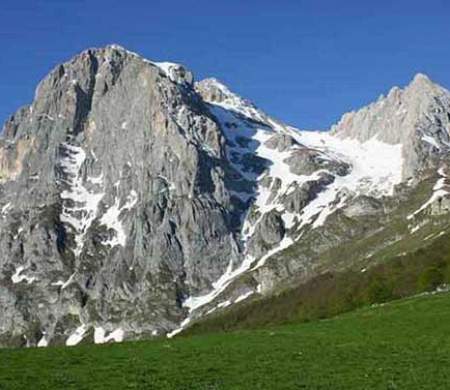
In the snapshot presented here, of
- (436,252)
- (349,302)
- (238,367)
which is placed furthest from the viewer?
(436,252)

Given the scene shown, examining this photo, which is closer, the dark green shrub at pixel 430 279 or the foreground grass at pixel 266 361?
the foreground grass at pixel 266 361

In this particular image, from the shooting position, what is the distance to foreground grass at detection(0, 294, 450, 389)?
34.6 metres

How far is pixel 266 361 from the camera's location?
134ft

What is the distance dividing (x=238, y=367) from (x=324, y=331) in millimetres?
17631

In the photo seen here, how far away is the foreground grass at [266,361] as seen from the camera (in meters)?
34.6

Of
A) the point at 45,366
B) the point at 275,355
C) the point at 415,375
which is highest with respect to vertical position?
the point at 45,366

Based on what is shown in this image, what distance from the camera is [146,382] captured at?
35250mm

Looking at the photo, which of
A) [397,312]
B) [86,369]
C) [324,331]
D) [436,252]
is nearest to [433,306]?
[397,312]

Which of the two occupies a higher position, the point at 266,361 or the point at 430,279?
the point at 430,279

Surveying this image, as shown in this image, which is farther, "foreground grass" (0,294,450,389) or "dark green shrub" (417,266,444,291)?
"dark green shrub" (417,266,444,291)

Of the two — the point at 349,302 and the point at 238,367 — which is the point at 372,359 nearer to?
the point at 238,367

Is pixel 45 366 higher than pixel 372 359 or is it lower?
higher

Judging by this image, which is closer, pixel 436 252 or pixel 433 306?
pixel 433 306

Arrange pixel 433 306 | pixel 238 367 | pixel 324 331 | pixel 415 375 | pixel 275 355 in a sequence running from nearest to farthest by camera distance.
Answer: pixel 415 375 < pixel 238 367 < pixel 275 355 < pixel 324 331 < pixel 433 306
